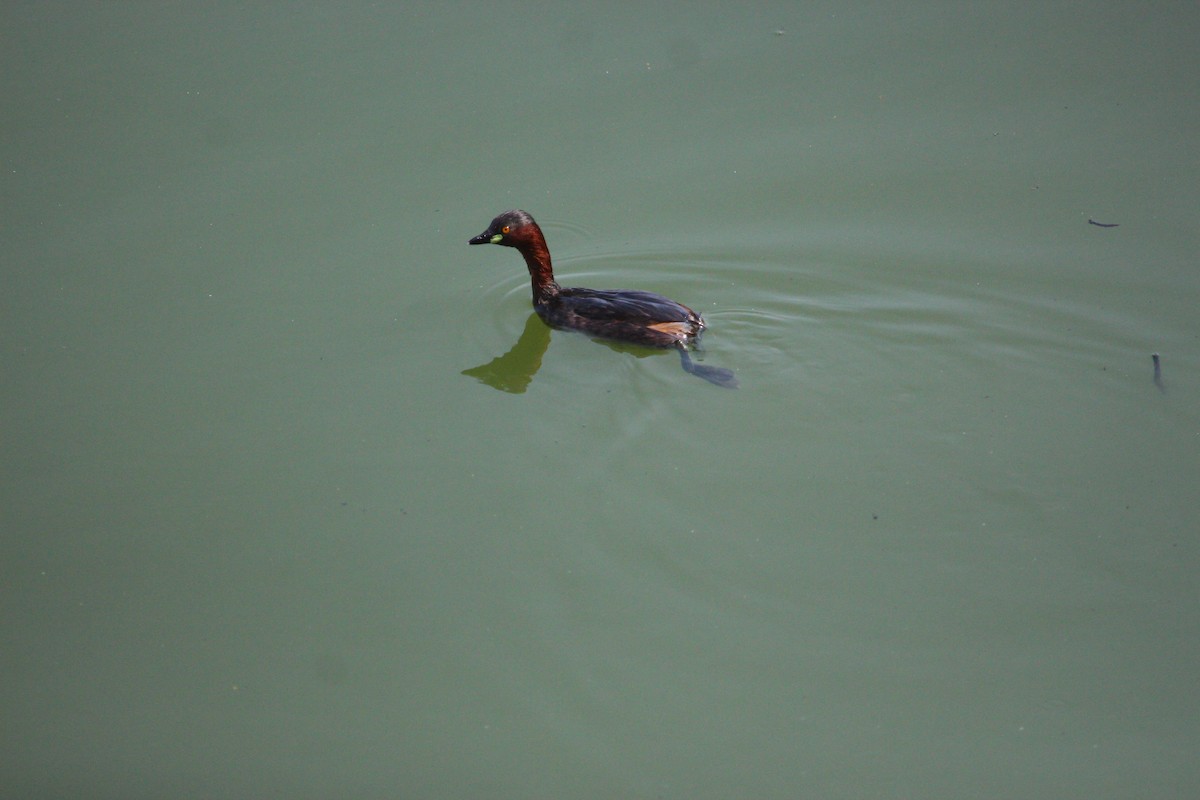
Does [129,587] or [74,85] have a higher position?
[74,85]

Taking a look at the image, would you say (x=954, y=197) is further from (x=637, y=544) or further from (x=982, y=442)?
(x=637, y=544)

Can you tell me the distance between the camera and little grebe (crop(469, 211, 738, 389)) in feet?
16.3

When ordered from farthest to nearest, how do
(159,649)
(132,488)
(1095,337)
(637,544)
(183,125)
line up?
(183,125) < (1095,337) < (132,488) < (637,544) < (159,649)

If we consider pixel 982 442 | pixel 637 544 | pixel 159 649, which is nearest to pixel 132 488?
pixel 159 649

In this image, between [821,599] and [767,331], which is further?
[767,331]

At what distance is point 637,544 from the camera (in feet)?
13.3

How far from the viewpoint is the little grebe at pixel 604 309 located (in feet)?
16.3

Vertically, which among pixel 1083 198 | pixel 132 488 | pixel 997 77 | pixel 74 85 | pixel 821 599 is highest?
pixel 74 85

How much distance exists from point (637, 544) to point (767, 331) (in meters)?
1.59

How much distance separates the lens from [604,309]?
509 cm

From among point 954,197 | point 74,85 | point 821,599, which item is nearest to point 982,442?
point 821,599

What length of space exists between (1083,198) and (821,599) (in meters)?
3.43

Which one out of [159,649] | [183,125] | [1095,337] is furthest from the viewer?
[183,125]

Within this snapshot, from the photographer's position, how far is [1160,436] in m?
4.44
